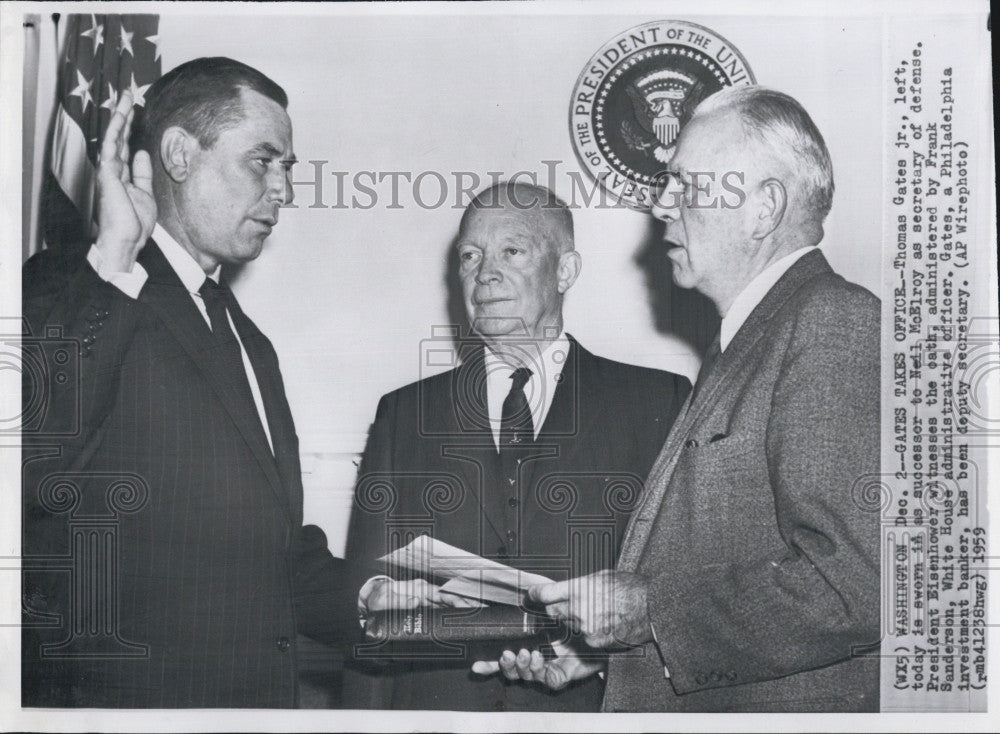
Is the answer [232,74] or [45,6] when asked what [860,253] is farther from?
[45,6]

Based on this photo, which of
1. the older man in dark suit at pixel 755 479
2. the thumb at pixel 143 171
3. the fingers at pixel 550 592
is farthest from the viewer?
the thumb at pixel 143 171

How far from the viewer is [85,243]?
3312mm

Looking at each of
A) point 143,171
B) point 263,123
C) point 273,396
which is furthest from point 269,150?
point 273,396

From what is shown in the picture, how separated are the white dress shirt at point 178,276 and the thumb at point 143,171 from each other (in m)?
0.15

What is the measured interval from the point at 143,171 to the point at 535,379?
1.45m

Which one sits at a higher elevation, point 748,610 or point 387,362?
point 387,362

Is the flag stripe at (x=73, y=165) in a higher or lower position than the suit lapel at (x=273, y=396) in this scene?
higher

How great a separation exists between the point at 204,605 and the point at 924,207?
2662mm

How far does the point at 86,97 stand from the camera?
3.34 meters

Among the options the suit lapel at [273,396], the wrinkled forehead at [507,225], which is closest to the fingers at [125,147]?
the suit lapel at [273,396]

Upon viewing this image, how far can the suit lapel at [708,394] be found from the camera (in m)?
3.18

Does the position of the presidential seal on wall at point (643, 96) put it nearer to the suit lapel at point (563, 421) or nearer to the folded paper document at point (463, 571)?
the suit lapel at point (563, 421)

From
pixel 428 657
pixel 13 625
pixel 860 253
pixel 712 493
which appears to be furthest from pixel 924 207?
pixel 13 625

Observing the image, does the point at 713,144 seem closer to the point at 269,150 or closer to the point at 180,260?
the point at 269,150
